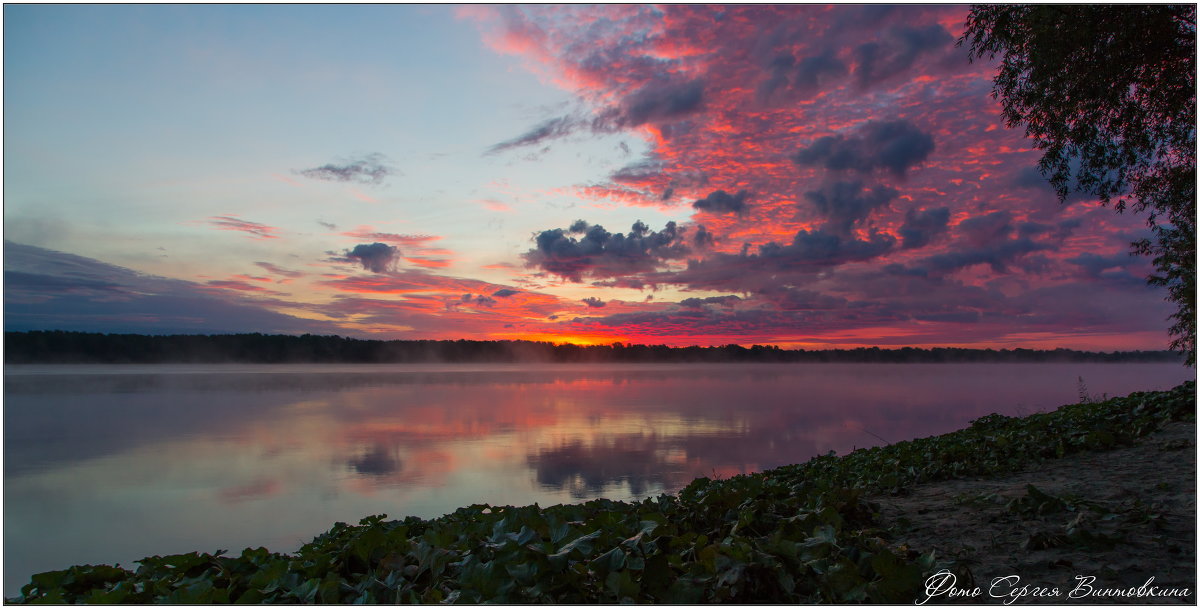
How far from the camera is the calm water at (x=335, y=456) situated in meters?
11.8

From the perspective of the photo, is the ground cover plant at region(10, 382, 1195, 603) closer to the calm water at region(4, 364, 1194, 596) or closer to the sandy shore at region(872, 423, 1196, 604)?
the sandy shore at region(872, 423, 1196, 604)

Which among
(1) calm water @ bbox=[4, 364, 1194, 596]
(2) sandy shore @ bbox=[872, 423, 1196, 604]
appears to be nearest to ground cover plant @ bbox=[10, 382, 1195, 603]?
(2) sandy shore @ bbox=[872, 423, 1196, 604]

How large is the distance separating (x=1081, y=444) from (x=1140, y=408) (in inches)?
146

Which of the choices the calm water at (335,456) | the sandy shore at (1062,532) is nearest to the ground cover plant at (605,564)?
the sandy shore at (1062,532)

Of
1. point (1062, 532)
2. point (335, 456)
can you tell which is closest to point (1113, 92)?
point (1062, 532)

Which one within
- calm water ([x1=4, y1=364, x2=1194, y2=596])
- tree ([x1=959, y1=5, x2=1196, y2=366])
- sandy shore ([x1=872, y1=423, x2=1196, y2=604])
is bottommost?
calm water ([x1=4, y1=364, x2=1194, y2=596])

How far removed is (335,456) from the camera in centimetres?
1831

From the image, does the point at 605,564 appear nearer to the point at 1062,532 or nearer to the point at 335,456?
the point at 1062,532

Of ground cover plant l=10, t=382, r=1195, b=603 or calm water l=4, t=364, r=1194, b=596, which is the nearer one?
ground cover plant l=10, t=382, r=1195, b=603

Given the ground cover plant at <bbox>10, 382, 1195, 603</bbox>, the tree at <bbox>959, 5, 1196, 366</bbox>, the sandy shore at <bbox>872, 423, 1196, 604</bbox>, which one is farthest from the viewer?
the tree at <bbox>959, 5, 1196, 366</bbox>

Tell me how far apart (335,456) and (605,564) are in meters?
16.2

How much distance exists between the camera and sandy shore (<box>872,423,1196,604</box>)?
14.4 feet

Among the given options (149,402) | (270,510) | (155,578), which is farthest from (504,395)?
(155,578)

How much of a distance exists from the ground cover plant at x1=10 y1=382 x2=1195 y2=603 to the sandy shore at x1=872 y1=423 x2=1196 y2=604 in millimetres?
64
